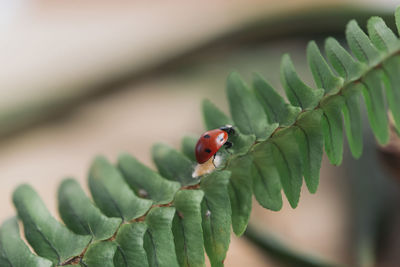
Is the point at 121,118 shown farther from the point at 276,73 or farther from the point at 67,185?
the point at 67,185

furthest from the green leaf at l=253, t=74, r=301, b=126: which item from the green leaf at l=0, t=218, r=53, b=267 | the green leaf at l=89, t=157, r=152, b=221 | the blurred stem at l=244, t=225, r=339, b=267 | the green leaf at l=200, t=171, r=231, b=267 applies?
the blurred stem at l=244, t=225, r=339, b=267

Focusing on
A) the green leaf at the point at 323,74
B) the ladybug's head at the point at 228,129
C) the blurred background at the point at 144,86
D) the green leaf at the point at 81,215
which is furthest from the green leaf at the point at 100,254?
the blurred background at the point at 144,86

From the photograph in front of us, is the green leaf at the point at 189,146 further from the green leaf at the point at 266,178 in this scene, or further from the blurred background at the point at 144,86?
the blurred background at the point at 144,86

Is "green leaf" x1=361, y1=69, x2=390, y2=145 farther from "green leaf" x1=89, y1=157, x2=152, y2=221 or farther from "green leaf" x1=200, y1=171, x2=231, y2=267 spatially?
"green leaf" x1=89, y1=157, x2=152, y2=221

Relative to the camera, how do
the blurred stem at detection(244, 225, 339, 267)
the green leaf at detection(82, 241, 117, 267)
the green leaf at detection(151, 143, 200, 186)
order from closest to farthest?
the green leaf at detection(82, 241, 117, 267) < the green leaf at detection(151, 143, 200, 186) < the blurred stem at detection(244, 225, 339, 267)

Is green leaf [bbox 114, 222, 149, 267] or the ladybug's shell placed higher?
the ladybug's shell

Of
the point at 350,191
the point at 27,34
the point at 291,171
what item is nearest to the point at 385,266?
the point at 350,191

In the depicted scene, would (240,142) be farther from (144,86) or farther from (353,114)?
(144,86)
